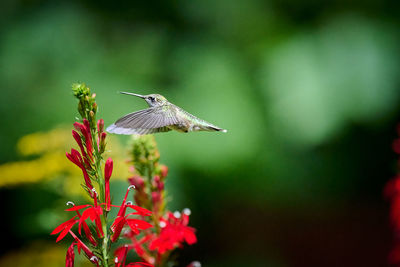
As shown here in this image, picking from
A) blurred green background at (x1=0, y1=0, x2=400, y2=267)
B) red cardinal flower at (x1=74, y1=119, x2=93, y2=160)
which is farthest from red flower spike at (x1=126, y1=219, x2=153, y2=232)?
blurred green background at (x1=0, y1=0, x2=400, y2=267)

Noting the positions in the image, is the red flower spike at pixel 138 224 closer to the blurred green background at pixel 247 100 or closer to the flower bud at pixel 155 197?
the flower bud at pixel 155 197

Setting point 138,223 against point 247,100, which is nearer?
point 138,223

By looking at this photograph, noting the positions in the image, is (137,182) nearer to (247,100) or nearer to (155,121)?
(155,121)

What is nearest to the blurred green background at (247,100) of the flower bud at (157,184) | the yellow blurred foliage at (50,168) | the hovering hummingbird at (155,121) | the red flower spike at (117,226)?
the yellow blurred foliage at (50,168)

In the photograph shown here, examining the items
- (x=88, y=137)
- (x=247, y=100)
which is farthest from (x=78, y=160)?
(x=247, y=100)

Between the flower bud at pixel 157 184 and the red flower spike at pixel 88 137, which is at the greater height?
the red flower spike at pixel 88 137

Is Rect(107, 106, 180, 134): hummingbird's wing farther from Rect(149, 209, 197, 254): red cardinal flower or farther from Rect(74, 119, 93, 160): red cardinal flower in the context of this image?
Rect(149, 209, 197, 254): red cardinal flower
